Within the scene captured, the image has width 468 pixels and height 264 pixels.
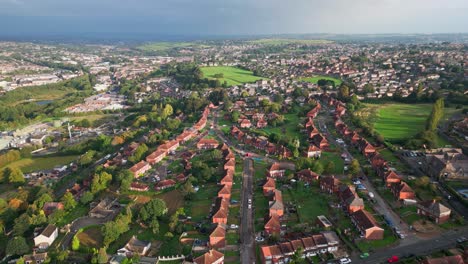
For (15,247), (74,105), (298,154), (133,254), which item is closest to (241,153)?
(298,154)

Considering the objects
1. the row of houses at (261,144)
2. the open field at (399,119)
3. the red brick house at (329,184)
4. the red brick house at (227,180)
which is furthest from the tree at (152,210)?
the open field at (399,119)

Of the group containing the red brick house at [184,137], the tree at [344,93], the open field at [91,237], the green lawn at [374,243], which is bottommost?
the open field at [91,237]

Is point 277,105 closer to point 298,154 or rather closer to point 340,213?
point 298,154

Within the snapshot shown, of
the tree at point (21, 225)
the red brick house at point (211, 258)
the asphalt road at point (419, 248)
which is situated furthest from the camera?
the tree at point (21, 225)

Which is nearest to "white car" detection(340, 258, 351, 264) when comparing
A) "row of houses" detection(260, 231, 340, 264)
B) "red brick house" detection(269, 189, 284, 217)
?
"row of houses" detection(260, 231, 340, 264)

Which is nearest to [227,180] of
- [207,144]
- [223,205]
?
[223,205]

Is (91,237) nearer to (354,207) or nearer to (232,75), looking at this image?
(354,207)

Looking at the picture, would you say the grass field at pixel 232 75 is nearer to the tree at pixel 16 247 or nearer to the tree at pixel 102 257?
the tree at pixel 16 247
